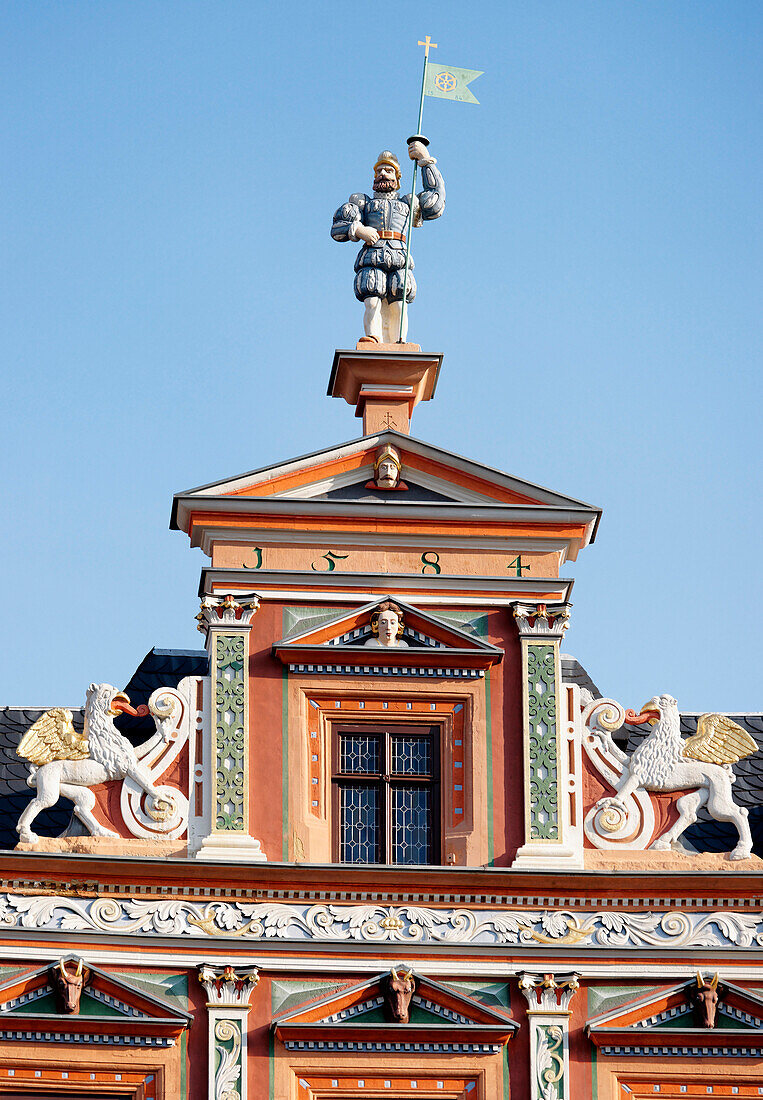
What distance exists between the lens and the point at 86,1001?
958 inches

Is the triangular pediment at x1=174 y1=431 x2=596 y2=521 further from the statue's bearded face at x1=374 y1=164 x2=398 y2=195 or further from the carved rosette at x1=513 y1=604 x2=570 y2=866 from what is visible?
the statue's bearded face at x1=374 y1=164 x2=398 y2=195

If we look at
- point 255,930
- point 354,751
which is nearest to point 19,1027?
point 255,930

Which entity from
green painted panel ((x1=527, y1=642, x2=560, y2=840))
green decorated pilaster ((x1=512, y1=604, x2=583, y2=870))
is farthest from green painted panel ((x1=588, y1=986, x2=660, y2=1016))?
green painted panel ((x1=527, y1=642, x2=560, y2=840))

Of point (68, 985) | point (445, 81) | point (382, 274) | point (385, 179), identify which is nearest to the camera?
point (68, 985)

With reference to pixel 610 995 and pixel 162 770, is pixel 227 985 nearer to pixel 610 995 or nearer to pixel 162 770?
pixel 162 770

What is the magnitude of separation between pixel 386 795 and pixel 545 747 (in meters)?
1.59

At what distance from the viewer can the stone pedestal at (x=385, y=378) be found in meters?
27.5

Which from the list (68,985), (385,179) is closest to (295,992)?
(68,985)

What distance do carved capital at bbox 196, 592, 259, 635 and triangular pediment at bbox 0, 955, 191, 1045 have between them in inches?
139

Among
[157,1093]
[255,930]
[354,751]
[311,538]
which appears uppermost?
[311,538]

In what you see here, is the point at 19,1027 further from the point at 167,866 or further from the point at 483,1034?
the point at 483,1034

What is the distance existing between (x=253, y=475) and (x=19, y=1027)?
5.85m

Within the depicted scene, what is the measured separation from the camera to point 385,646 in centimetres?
2581

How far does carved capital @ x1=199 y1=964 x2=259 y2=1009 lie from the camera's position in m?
24.3
